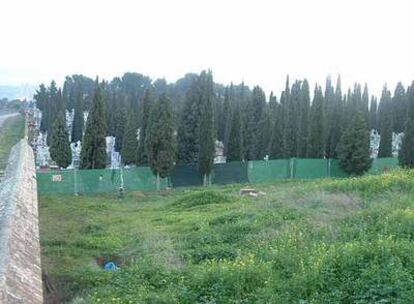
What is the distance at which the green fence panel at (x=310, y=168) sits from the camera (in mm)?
37375

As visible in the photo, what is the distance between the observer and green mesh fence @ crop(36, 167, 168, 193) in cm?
2844

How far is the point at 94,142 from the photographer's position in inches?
1283

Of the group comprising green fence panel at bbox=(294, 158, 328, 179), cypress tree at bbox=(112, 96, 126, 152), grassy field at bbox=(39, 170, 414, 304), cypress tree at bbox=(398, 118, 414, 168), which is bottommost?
grassy field at bbox=(39, 170, 414, 304)

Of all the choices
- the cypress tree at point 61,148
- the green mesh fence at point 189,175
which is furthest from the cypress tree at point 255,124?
the cypress tree at point 61,148

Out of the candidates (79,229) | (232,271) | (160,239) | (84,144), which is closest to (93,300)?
(232,271)

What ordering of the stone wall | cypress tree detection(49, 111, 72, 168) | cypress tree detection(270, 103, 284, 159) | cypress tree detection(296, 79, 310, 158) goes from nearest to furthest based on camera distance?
the stone wall → cypress tree detection(49, 111, 72, 168) → cypress tree detection(296, 79, 310, 158) → cypress tree detection(270, 103, 284, 159)

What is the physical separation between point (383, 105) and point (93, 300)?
2293 inches

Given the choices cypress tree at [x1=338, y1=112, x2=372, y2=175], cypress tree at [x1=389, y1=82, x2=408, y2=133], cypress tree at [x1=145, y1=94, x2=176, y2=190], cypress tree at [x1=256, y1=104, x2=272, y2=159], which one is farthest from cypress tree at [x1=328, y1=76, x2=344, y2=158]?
cypress tree at [x1=145, y1=94, x2=176, y2=190]

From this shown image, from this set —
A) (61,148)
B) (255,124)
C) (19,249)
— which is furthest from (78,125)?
(19,249)

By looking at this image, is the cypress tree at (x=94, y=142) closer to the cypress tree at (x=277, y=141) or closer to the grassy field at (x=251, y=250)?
the grassy field at (x=251, y=250)

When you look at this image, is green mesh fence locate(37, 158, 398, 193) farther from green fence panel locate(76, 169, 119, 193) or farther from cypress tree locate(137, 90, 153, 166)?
cypress tree locate(137, 90, 153, 166)

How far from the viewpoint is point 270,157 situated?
4497 cm

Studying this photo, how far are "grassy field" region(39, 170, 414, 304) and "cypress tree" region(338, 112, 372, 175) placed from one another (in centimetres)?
1808

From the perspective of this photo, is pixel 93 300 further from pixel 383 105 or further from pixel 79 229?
pixel 383 105
